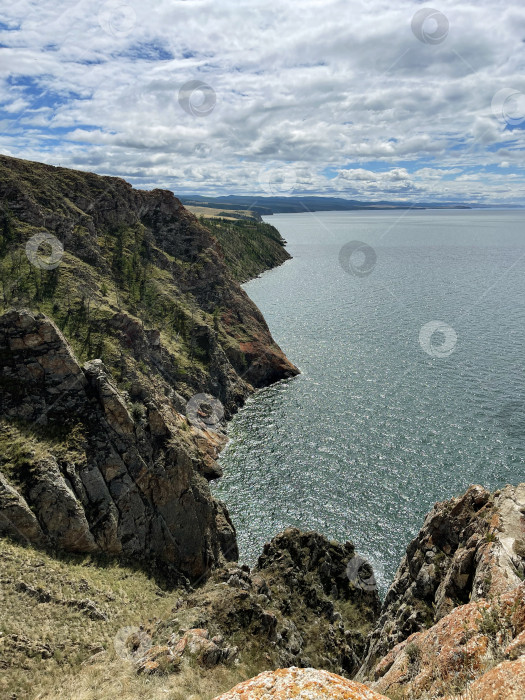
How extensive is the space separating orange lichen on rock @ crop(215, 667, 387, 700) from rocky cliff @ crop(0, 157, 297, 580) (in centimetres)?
2211

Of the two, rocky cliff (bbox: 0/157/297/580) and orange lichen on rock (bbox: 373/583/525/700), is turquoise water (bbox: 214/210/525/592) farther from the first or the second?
orange lichen on rock (bbox: 373/583/525/700)

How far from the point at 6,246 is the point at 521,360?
91511 mm

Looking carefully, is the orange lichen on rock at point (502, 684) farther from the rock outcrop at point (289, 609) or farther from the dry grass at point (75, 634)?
the rock outcrop at point (289, 609)

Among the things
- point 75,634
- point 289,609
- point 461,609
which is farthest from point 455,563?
point 75,634

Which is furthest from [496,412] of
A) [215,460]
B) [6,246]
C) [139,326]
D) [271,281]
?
[271,281]

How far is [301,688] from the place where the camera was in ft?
40.7

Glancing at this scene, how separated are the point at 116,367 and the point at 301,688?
44591 millimetres

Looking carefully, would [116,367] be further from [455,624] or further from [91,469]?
[455,624]

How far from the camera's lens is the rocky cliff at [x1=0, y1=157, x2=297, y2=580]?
3338 cm

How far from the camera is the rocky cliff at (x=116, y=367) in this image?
33.4 meters

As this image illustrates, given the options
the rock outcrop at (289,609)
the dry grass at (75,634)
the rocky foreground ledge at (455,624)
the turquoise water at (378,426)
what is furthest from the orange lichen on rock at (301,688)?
the turquoise water at (378,426)

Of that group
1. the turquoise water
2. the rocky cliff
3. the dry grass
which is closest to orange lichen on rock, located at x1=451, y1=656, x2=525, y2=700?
the dry grass

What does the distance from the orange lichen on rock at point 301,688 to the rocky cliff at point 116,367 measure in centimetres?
2211

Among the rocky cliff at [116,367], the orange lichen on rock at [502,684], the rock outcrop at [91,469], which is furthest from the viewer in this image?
the rocky cliff at [116,367]
